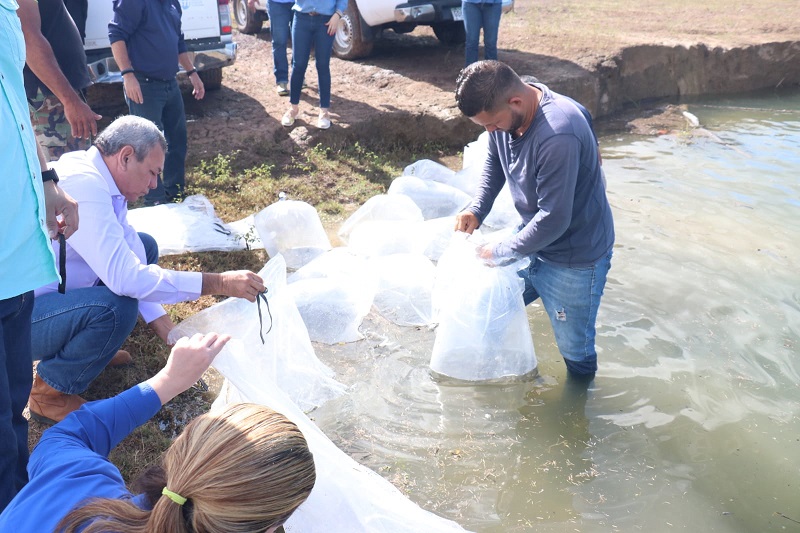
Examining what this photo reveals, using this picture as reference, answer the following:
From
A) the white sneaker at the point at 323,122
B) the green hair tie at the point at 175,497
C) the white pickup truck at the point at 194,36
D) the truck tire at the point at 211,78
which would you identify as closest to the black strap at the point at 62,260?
the green hair tie at the point at 175,497

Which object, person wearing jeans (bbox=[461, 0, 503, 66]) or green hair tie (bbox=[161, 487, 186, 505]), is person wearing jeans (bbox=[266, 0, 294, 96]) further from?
green hair tie (bbox=[161, 487, 186, 505])

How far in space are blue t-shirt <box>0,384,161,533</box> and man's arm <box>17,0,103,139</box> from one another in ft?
6.57

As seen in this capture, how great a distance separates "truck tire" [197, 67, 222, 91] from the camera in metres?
6.31

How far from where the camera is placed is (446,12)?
715 centimetres

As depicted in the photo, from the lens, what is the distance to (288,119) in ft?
19.0

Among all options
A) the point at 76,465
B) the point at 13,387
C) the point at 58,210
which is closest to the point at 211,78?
→ the point at 58,210

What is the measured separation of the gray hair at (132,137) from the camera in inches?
102

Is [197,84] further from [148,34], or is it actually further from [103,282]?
[103,282]

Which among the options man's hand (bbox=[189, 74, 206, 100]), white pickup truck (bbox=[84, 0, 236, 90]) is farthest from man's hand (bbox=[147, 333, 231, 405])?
white pickup truck (bbox=[84, 0, 236, 90])

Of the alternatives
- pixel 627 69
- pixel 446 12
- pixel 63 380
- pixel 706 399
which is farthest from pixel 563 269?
pixel 627 69

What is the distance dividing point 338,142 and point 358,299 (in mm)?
2662

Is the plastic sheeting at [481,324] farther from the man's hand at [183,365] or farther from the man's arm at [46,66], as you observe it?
the man's arm at [46,66]

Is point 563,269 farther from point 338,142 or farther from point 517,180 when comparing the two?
point 338,142

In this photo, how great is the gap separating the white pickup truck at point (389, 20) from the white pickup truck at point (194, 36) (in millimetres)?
1948
